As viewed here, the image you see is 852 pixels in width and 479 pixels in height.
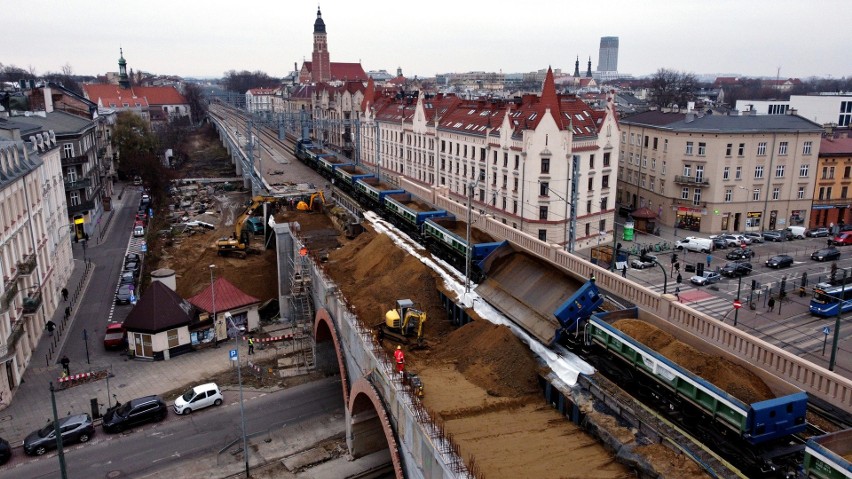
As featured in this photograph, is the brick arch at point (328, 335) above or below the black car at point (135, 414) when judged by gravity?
above

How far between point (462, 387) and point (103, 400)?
22.4 metres

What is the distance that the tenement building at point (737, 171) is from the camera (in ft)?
204

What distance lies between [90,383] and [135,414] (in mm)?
6571

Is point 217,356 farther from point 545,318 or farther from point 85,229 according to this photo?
point 85,229

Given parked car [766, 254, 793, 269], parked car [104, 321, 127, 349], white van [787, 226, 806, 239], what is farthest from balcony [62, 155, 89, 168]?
white van [787, 226, 806, 239]

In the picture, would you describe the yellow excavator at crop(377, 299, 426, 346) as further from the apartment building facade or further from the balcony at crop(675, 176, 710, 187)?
the balcony at crop(675, 176, 710, 187)

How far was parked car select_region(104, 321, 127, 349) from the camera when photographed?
3884 cm

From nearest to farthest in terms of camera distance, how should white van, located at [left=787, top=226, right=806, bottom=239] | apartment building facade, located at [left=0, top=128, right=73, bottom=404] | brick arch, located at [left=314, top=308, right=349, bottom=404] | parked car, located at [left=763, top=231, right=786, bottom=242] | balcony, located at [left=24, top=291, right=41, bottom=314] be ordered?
brick arch, located at [left=314, top=308, right=349, bottom=404], apartment building facade, located at [left=0, top=128, right=73, bottom=404], balcony, located at [left=24, top=291, right=41, bottom=314], parked car, located at [left=763, top=231, right=786, bottom=242], white van, located at [left=787, top=226, right=806, bottom=239]

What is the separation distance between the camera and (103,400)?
32.9 meters

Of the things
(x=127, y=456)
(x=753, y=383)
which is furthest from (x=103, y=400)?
(x=753, y=383)

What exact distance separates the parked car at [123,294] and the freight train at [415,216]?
68.2ft

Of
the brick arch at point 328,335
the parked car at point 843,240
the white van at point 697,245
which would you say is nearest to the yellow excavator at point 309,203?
the brick arch at point 328,335

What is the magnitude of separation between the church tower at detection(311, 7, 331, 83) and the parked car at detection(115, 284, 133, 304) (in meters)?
125

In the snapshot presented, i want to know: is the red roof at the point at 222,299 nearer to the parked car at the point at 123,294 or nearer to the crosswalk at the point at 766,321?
the parked car at the point at 123,294
